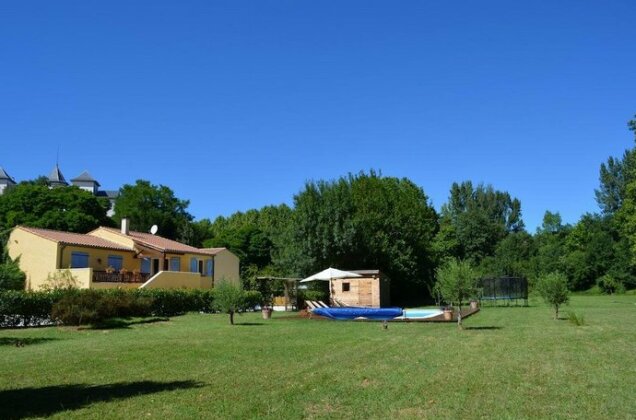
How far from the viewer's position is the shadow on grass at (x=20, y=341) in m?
→ 16.2

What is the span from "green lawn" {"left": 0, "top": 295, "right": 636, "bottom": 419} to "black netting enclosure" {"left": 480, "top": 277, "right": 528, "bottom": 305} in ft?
82.3

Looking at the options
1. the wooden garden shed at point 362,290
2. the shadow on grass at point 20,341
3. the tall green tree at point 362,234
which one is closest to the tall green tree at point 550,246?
the tall green tree at point 362,234

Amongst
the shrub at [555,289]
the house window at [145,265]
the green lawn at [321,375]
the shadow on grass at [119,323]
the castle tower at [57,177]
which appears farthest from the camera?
the castle tower at [57,177]

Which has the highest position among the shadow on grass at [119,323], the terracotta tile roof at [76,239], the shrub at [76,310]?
the terracotta tile roof at [76,239]

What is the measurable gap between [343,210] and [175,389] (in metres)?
38.3

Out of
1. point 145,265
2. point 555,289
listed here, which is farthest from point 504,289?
point 145,265

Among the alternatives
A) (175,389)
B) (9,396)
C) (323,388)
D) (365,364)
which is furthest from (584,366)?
(9,396)

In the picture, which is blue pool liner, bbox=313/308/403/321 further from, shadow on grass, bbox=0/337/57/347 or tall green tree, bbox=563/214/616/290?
tall green tree, bbox=563/214/616/290

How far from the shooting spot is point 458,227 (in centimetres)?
8000

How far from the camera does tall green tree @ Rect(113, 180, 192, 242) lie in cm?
7506

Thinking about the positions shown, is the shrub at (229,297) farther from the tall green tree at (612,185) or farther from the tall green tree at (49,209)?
the tall green tree at (612,185)

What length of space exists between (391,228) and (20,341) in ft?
119

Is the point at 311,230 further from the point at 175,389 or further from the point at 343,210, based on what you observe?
the point at 175,389

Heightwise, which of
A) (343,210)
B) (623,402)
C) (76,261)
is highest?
(343,210)
